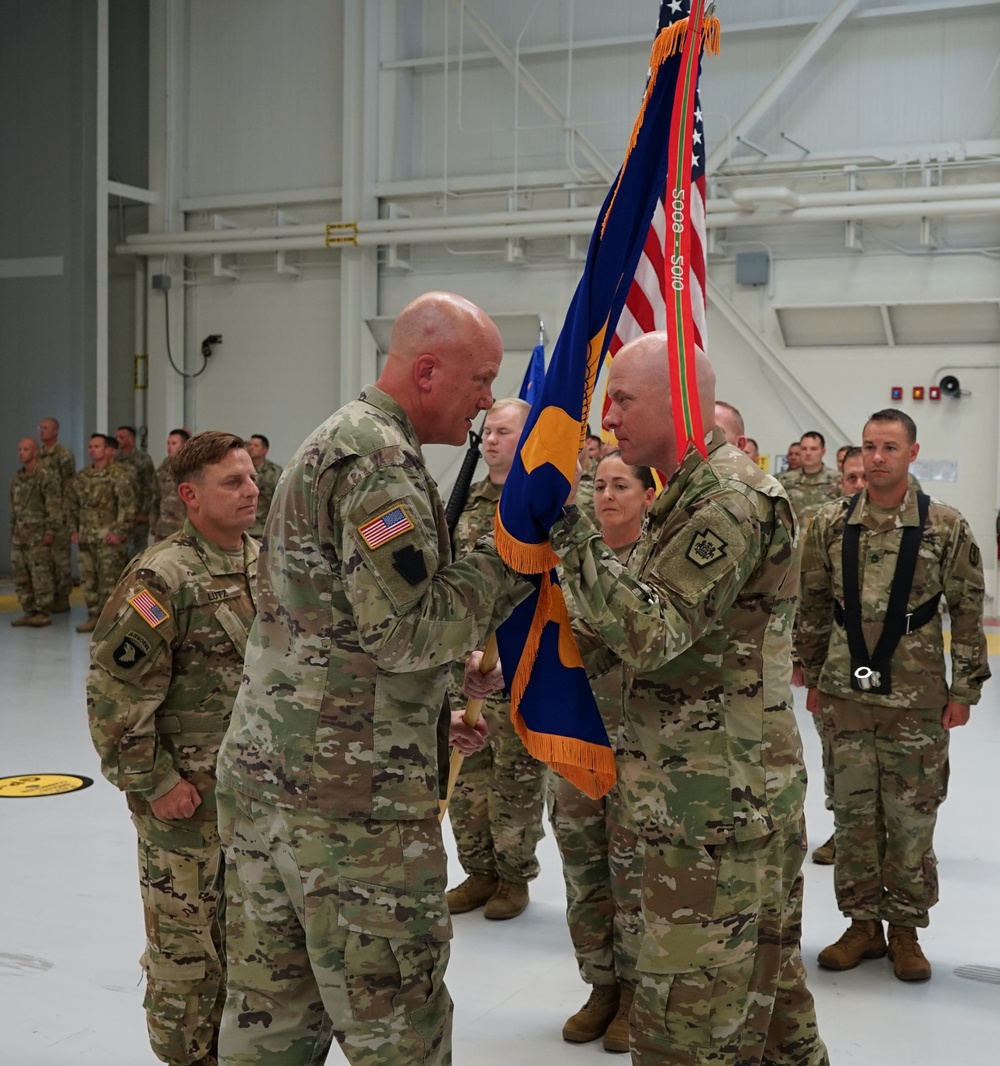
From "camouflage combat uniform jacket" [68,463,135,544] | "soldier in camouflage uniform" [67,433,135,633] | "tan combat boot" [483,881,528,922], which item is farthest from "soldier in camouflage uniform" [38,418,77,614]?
"tan combat boot" [483,881,528,922]

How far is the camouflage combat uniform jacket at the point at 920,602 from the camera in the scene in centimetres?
443

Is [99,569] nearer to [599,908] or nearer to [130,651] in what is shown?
[599,908]

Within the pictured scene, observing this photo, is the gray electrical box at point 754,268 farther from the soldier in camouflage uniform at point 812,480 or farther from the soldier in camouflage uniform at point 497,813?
the soldier in camouflage uniform at point 497,813

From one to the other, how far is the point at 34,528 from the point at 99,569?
0.94m

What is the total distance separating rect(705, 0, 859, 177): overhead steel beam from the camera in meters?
12.1

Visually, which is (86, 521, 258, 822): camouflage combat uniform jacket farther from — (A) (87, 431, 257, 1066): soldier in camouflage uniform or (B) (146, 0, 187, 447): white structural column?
(B) (146, 0, 187, 447): white structural column

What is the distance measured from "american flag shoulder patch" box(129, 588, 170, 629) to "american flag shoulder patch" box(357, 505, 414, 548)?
1.04m

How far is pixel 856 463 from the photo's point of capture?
694 cm

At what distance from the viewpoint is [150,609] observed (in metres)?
3.12

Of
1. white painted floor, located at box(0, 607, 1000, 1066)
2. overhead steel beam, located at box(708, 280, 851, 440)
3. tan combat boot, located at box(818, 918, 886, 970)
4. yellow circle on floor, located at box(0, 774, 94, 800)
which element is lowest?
yellow circle on floor, located at box(0, 774, 94, 800)

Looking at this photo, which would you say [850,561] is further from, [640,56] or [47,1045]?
[640,56]

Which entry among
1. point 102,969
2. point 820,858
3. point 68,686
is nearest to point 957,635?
point 820,858

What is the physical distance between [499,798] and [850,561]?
162 centimetres

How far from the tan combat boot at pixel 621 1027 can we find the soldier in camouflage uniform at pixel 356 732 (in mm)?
1353
